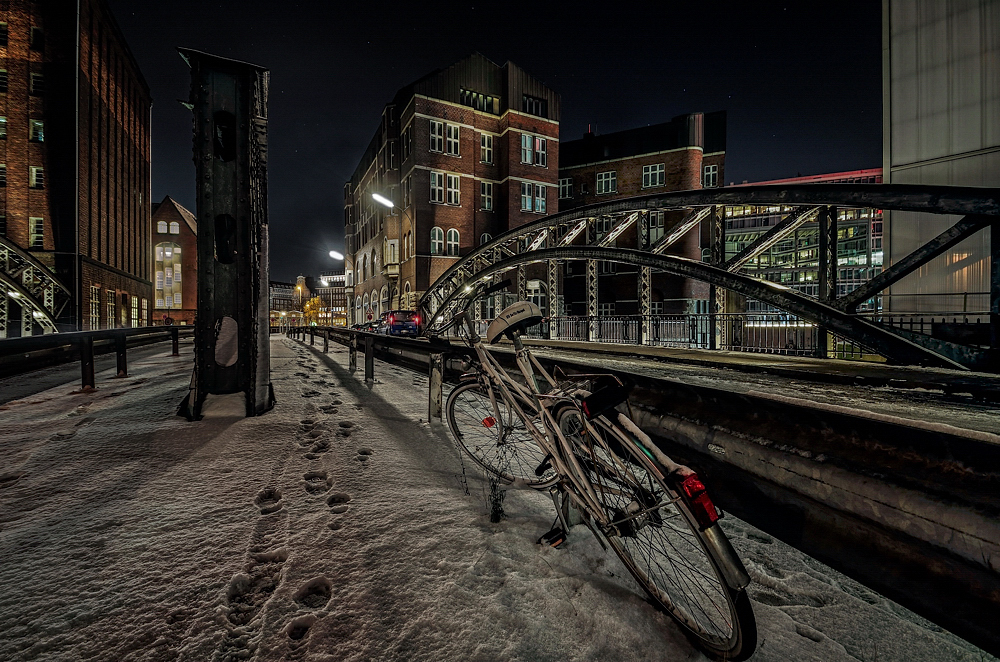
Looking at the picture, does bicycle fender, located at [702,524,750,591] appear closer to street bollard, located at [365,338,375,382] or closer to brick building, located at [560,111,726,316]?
street bollard, located at [365,338,375,382]

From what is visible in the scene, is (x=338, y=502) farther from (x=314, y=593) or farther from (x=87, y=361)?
(x=87, y=361)

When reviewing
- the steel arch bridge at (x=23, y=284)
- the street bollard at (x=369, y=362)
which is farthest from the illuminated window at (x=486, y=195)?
the street bollard at (x=369, y=362)

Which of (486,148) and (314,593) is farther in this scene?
(486,148)

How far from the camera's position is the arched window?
103 ft

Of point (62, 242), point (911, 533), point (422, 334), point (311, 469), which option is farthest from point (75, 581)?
point (62, 242)

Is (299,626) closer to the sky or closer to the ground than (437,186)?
closer to the ground

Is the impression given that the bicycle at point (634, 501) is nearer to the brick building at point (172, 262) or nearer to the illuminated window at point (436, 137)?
the illuminated window at point (436, 137)

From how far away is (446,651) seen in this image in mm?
1472

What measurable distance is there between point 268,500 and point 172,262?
213 feet

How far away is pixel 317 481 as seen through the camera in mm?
2941

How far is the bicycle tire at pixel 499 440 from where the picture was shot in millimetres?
3052

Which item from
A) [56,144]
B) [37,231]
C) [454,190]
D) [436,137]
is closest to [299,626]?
[454,190]

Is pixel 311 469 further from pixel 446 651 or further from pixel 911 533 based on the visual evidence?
pixel 911 533

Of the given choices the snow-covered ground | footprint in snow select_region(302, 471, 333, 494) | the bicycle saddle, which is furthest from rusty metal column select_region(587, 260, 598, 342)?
footprint in snow select_region(302, 471, 333, 494)
